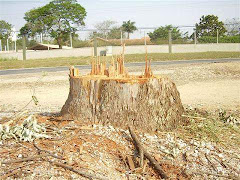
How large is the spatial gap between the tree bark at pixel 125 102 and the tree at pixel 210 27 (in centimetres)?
2996

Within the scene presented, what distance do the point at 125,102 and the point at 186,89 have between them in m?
4.93

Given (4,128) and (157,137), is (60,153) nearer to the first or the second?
(4,128)

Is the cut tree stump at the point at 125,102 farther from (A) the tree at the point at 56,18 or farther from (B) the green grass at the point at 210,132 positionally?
(A) the tree at the point at 56,18

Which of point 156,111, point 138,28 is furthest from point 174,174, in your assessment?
point 138,28

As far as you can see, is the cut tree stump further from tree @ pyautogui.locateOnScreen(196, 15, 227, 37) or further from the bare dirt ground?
tree @ pyautogui.locateOnScreen(196, 15, 227, 37)

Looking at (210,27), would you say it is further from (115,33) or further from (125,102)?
(125,102)

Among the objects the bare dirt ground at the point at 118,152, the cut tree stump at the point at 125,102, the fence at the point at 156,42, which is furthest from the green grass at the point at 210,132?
the fence at the point at 156,42

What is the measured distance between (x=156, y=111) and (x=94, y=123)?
28.8 inches

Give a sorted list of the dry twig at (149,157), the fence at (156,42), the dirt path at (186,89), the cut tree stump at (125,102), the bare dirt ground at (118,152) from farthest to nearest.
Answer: the fence at (156,42)
the dirt path at (186,89)
the cut tree stump at (125,102)
the dry twig at (149,157)
the bare dirt ground at (118,152)

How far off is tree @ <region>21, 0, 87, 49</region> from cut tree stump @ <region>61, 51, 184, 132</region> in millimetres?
30412

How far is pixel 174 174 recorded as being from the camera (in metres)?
2.99

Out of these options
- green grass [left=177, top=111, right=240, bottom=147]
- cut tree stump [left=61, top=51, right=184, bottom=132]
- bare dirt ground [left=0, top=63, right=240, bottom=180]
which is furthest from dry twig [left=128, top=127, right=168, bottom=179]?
green grass [left=177, top=111, right=240, bottom=147]

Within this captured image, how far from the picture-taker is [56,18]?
1452 inches

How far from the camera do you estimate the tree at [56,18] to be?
34.3 m
